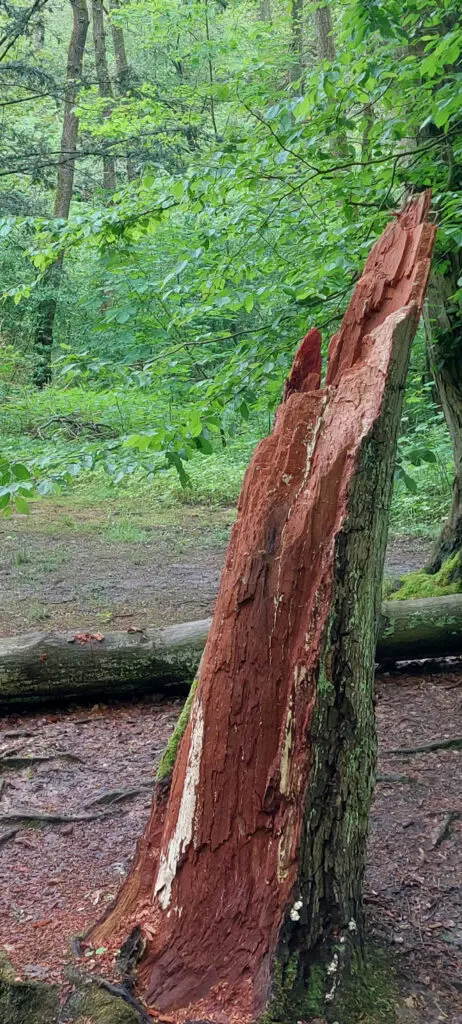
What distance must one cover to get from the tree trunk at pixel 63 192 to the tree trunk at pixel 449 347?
512 inches

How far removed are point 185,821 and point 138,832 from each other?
1455mm

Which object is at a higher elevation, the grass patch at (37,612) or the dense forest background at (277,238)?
the dense forest background at (277,238)

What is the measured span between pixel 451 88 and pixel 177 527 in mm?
8522

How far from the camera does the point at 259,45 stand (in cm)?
1717

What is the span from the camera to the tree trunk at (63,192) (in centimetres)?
1794

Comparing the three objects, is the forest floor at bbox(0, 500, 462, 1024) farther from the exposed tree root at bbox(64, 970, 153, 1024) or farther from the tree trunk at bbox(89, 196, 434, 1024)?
the tree trunk at bbox(89, 196, 434, 1024)

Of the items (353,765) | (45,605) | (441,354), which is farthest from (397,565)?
(353,765)

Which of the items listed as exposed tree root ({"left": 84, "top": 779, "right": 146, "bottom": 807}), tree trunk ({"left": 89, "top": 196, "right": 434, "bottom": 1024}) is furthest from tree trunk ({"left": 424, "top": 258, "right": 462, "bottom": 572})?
tree trunk ({"left": 89, "top": 196, "right": 434, "bottom": 1024})

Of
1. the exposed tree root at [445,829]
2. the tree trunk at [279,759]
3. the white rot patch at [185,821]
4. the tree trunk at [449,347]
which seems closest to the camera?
the tree trunk at [279,759]

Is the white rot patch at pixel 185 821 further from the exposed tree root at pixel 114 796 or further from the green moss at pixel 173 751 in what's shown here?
the exposed tree root at pixel 114 796

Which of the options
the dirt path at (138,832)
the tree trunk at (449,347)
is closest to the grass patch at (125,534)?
the tree trunk at (449,347)

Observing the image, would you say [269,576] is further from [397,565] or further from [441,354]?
[397,565]

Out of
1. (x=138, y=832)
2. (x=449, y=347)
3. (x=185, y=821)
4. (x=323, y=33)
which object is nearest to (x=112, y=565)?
(x=449, y=347)

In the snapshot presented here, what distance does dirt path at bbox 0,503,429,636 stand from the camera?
7168 mm
